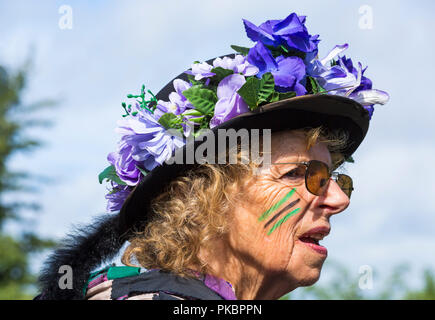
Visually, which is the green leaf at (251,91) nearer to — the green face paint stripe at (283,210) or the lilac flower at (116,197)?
the green face paint stripe at (283,210)

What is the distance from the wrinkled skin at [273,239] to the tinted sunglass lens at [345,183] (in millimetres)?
330

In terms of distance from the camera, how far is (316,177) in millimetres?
3146

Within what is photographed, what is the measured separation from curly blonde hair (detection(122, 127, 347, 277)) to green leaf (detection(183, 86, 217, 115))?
28 cm

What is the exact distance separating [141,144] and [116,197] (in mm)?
400

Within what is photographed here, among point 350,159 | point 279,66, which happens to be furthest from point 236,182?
point 350,159

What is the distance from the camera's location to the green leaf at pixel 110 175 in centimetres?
333

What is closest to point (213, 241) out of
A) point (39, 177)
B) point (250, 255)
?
point (250, 255)

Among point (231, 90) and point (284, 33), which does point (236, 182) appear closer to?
point (231, 90)

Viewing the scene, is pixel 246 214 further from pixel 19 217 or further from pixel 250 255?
pixel 19 217

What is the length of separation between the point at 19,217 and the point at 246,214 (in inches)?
836

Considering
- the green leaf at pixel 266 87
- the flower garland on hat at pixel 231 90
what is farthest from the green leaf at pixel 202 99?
the green leaf at pixel 266 87

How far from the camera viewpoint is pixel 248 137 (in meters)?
3.08

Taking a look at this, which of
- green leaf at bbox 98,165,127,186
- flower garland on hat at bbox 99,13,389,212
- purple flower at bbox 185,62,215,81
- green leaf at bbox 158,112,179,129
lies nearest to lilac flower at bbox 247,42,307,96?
flower garland on hat at bbox 99,13,389,212

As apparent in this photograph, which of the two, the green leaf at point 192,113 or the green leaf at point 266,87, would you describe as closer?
the green leaf at point 266,87
